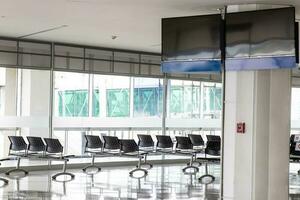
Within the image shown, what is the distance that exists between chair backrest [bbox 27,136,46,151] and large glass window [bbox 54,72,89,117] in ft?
7.53

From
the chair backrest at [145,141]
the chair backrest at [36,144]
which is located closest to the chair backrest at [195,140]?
the chair backrest at [145,141]

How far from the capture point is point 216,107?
16.5 meters

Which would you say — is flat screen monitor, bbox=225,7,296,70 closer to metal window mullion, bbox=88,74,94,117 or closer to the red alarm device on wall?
the red alarm device on wall

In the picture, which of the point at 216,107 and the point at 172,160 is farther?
the point at 216,107

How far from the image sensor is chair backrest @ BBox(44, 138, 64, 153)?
418 inches

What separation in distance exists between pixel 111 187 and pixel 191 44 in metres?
2.87

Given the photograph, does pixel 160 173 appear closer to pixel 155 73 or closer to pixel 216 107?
pixel 155 73

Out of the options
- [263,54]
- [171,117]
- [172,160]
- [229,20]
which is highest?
[229,20]

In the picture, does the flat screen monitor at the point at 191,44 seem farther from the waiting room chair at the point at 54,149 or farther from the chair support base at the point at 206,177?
the waiting room chair at the point at 54,149

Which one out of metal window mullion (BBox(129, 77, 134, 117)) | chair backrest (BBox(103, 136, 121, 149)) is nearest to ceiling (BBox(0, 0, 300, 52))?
metal window mullion (BBox(129, 77, 134, 117))

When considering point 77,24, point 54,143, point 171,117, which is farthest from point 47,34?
point 171,117

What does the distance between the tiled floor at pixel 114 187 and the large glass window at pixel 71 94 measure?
7.11 feet

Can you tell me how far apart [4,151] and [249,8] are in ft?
23.3

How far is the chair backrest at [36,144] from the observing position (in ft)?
35.1
